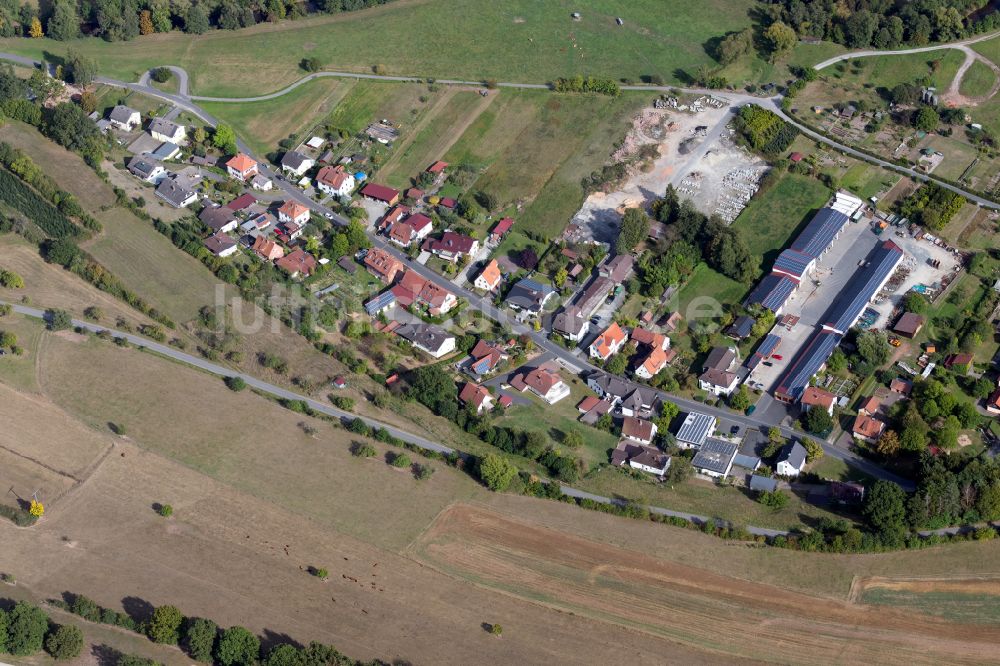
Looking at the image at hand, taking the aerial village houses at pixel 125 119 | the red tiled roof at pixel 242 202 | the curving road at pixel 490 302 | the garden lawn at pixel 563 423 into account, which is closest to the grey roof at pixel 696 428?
the curving road at pixel 490 302

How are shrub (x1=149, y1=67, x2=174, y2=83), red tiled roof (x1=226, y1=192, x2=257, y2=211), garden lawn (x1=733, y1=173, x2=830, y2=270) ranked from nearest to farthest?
garden lawn (x1=733, y1=173, x2=830, y2=270) < red tiled roof (x1=226, y1=192, x2=257, y2=211) < shrub (x1=149, y1=67, x2=174, y2=83)

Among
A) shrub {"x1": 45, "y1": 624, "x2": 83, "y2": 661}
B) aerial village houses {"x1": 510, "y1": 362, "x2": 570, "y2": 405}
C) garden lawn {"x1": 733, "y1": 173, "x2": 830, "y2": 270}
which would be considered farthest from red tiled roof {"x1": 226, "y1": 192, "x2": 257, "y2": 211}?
Answer: shrub {"x1": 45, "y1": 624, "x2": 83, "y2": 661}

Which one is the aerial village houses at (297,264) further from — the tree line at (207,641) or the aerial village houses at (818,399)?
the aerial village houses at (818,399)

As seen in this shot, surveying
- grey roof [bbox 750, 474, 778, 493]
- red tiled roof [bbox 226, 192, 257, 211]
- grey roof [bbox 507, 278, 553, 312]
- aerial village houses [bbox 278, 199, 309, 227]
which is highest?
grey roof [bbox 507, 278, 553, 312]

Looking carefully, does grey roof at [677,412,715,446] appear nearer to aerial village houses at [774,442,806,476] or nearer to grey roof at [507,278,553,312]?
aerial village houses at [774,442,806,476]

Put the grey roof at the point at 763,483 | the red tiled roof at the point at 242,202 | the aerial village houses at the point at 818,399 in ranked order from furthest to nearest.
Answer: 1. the red tiled roof at the point at 242,202
2. the aerial village houses at the point at 818,399
3. the grey roof at the point at 763,483

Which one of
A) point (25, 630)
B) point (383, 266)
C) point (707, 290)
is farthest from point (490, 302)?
point (25, 630)

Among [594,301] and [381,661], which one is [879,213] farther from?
[381,661]
